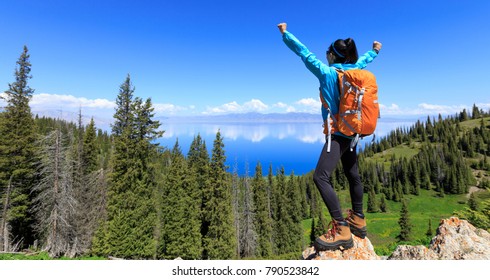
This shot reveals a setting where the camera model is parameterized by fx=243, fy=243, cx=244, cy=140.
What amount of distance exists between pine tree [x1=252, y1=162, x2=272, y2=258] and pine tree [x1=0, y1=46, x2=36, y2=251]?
119 feet

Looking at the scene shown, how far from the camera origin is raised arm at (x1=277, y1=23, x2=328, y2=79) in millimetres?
4148

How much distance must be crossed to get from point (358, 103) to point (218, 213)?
106 ft

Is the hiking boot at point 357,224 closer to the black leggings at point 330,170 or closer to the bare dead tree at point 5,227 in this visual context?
the black leggings at point 330,170

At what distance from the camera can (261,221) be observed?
50.6 m

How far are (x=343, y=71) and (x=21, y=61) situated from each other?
34.7 metres

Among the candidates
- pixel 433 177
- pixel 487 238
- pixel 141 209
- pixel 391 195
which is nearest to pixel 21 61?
pixel 141 209

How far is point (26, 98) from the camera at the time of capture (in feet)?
87.1

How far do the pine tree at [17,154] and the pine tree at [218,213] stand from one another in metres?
20.5

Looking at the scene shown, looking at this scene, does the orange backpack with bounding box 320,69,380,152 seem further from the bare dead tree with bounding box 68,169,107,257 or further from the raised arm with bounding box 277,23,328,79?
the bare dead tree with bounding box 68,169,107,257

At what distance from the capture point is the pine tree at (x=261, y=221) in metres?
48.2

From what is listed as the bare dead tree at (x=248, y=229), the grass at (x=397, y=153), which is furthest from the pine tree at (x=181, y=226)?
the grass at (x=397, y=153)

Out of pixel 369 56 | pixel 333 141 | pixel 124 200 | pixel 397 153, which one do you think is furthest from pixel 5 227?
pixel 397 153

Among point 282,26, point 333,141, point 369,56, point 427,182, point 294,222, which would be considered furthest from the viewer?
point 427,182

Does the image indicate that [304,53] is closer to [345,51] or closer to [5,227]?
[345,51]
